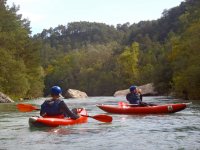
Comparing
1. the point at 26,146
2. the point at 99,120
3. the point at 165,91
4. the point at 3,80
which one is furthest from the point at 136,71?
the point at 26,146

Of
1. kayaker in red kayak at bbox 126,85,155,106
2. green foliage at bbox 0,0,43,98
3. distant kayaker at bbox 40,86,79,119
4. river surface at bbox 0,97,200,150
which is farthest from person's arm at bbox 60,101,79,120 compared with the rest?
green foliage at bbox 0,0,43,98

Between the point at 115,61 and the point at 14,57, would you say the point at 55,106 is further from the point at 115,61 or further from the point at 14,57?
the point at 115,61

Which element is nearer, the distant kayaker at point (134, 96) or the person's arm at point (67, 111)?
the person's arm at point (67, 111)

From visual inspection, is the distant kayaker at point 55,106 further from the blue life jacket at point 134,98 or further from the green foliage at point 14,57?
the green foliage at point 14,57

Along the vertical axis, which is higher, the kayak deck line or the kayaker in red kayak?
the kayaker in red kayak

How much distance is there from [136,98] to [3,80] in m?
23.5

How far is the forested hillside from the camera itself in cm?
3816

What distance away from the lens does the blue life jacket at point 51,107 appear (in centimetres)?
1212

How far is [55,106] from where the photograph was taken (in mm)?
12211

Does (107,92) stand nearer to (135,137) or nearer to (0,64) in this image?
(0,64)

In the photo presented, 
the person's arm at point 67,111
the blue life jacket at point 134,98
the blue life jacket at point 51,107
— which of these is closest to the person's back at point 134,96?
the blue life jacket at point 134,98

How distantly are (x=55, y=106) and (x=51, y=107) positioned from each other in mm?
119

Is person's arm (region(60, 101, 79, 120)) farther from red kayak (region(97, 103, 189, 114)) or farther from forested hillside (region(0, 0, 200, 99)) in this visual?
forested hillside (region(0, 0, 200, 99))

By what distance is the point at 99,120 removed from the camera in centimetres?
1344
